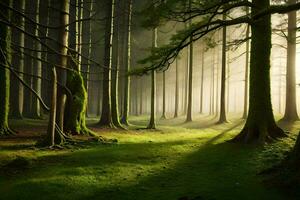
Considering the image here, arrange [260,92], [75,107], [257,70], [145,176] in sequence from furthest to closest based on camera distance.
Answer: [75,107] < [257,70] < [260,92] < [145,176]

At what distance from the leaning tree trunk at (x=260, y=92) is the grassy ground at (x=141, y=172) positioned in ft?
2.28

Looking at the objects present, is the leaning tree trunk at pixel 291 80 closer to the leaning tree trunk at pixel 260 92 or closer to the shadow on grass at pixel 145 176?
the leaning tree trunk at pixel 260 92

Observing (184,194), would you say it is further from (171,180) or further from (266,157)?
(266,157)

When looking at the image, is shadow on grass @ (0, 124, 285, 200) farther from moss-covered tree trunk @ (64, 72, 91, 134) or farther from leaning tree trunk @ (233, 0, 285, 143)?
moss-covered tree trunk @ (64, 72, 91, 134)

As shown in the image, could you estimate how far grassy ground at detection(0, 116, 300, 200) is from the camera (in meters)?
7.55

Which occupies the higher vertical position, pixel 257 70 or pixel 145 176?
pixel 257 70

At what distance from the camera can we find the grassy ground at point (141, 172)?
755 centimetres

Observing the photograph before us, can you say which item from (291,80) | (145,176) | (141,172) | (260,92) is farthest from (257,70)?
(291,80)

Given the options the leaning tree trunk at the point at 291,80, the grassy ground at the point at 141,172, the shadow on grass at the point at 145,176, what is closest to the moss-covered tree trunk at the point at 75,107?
the grassy ground at the point at 141,172

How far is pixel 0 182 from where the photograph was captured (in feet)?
26.8

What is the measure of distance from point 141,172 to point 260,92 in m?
5.83

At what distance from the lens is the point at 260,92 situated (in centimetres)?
1273

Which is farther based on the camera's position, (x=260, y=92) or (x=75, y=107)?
(x=75, y=107)

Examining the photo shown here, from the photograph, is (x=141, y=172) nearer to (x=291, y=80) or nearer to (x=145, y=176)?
(x=145, y=176)
